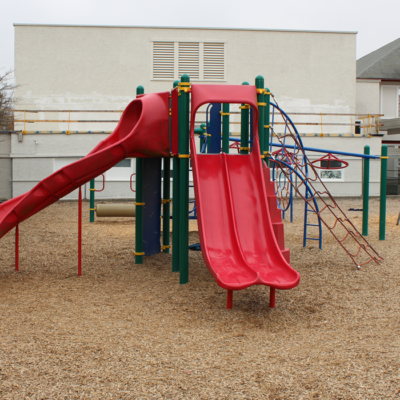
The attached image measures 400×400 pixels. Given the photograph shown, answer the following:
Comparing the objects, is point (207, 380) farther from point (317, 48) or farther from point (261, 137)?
point (317, 48)

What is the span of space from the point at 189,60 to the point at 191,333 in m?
17.9

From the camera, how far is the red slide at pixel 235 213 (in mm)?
4845

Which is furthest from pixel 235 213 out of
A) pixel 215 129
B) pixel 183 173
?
pixel 215 129

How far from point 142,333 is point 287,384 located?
5.04 ft

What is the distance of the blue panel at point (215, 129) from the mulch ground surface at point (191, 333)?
187 cm

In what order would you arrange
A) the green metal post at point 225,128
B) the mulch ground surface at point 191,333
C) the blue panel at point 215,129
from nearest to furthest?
the mulch ground surface at point 191,333 → the green metal post at point 225,128 → the blue panel at point 215,129

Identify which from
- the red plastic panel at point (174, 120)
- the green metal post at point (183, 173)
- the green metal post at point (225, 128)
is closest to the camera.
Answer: the green metal post at point (183, 173)

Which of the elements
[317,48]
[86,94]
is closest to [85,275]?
[86,94]

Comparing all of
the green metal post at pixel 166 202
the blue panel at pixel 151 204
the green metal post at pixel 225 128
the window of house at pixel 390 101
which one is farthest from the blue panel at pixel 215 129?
the window of house at pixel 390 101

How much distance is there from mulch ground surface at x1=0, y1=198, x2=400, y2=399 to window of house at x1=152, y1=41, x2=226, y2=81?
14.6m

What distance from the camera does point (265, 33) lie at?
20453 mm

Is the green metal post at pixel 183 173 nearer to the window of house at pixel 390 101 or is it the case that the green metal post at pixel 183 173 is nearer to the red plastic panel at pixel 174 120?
the red plastic panel at pixel 174 120

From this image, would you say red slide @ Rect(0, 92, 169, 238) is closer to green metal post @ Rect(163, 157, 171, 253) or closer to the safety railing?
green metal post @ Rect(163, 157, 171, 253)

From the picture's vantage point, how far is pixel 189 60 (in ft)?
67.2
